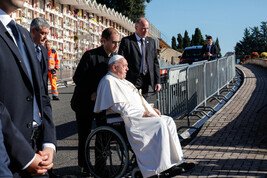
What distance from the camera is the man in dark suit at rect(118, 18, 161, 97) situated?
6625 mm

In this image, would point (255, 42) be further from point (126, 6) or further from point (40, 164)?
point (40, 164)

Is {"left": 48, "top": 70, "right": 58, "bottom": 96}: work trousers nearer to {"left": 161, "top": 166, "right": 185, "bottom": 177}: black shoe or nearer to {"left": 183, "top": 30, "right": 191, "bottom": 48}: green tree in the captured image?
{"left": 161, "top": 166, "right": 185, "bottom": 177}: black shoe

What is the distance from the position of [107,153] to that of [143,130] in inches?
23.7

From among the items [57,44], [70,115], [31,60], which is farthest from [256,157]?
[57,44]

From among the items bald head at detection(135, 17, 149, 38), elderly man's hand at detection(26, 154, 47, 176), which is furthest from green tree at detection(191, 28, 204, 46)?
elderly man's hand at detection(26, 154, 47, 176)

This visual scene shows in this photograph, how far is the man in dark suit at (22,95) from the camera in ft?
6.75

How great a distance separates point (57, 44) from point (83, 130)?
23.1m

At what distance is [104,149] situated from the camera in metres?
5.11

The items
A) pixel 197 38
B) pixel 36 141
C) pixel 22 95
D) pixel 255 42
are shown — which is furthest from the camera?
pixel 197 38

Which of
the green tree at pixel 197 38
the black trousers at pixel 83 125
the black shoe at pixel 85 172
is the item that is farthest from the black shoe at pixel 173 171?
the green tree at pixel 197 38

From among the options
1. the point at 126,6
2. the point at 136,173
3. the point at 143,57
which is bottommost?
the point at 136,173

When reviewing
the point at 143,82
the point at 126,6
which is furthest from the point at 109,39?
the point at 126,6

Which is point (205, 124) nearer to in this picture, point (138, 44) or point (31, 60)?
point (138, 44)

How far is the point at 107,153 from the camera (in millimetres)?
5094
